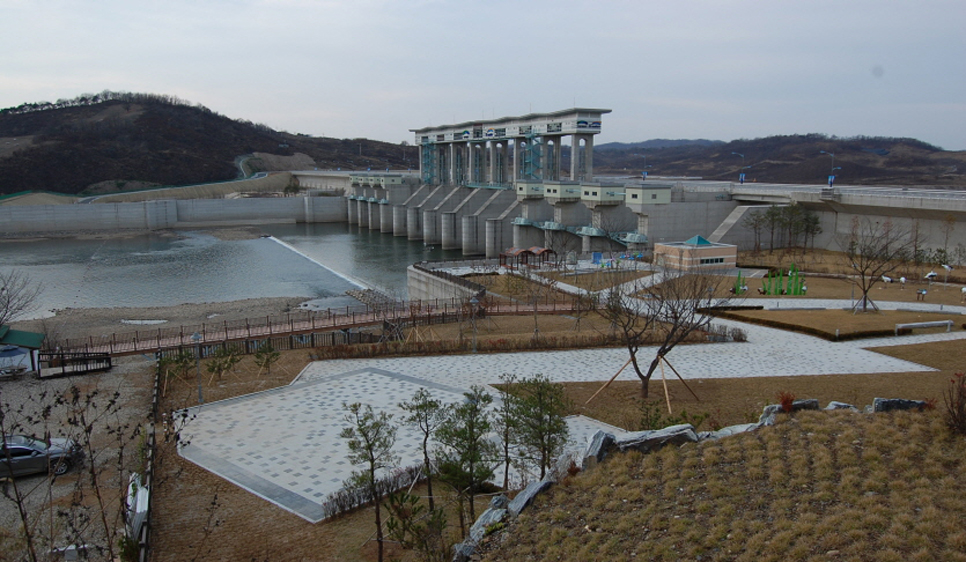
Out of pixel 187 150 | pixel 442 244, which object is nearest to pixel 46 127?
pixel 187 150

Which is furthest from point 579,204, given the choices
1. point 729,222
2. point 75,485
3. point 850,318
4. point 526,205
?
point 75,485

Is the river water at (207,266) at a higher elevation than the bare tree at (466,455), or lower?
lower

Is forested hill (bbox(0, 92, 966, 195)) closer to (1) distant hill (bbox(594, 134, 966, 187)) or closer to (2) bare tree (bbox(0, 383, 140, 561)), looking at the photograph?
(1) distant hill (bbox(594, 134, 966, 187))

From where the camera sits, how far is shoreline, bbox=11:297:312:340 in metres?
32.2

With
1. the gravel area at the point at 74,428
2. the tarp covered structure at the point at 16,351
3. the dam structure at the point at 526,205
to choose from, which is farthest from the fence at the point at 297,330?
the dam structure at the point at 526,205

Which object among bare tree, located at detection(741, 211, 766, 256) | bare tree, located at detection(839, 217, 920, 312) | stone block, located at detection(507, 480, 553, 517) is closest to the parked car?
stone block, located at detection(507, 480, 553, 517)

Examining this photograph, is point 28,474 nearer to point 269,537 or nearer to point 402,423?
point 269,537

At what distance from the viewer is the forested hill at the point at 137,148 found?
9956 centimetres

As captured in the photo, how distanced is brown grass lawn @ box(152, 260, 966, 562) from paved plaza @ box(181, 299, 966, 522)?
795 millimetres

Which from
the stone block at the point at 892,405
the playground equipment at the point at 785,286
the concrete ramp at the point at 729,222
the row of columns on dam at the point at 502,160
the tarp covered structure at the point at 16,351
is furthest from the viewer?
the row of columns on dam at the point at 502,160

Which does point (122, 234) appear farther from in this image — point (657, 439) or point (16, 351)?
point (657, 439)

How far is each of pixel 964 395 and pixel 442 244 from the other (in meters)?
57.2

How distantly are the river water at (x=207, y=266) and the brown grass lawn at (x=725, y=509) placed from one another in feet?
89.9

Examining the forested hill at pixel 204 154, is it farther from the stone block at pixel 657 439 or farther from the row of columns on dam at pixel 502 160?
the stone block at pixel 657 439
